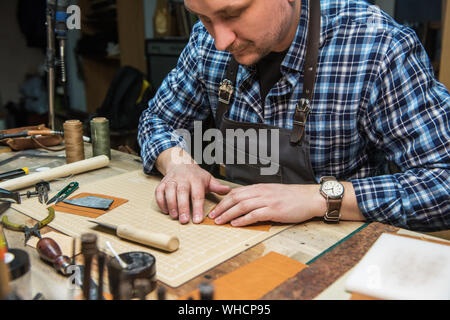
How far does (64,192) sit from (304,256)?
759mm

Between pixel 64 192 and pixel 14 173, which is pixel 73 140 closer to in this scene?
pixel 14 173

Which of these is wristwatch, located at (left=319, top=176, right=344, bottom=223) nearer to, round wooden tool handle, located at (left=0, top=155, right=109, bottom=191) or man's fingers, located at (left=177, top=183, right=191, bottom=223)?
man's fingers, located at (left=177, top=183, right=191, bottom=223)

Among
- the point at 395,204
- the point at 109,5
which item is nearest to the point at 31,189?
the point at 395,204

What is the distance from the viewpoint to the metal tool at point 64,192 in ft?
3.84

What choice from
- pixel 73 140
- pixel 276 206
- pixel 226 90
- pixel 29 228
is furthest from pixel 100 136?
pixel 276 206

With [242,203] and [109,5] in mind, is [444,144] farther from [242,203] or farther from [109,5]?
[109,5]

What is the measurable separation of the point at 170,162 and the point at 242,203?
0.40 metres

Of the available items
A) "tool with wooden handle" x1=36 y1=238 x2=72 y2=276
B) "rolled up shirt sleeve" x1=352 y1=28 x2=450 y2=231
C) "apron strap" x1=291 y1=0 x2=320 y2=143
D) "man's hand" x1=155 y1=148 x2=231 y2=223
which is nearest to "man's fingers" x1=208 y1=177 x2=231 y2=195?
"man's hand" x1=155 y1=148 x2=231 y2=223

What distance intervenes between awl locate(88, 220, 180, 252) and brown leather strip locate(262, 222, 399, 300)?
10.1 inches

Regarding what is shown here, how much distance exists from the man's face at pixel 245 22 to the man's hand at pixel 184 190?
1.19 feet

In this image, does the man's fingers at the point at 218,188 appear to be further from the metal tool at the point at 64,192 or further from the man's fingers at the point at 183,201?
the metal tool at the point at 64,192

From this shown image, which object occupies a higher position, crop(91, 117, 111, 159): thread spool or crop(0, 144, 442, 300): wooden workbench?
crop(91, 117, 111, 159): thread spool

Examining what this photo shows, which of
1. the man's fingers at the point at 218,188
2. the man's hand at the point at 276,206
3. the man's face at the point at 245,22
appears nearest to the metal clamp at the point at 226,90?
the man's face at the point at 245,22

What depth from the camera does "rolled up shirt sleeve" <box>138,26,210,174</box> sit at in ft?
4.98
